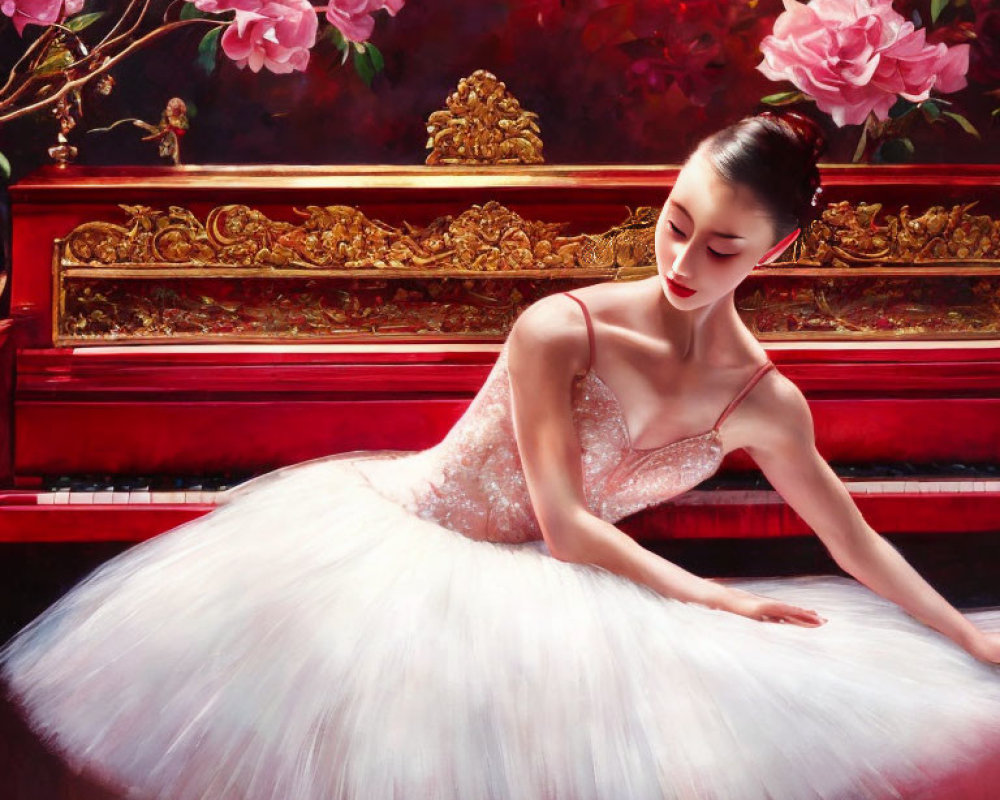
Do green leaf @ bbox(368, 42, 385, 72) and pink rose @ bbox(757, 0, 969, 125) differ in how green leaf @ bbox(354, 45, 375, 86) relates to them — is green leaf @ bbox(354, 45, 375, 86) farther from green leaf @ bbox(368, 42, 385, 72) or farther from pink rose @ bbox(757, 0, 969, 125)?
pink rose @ bbox(757, 0, 969, 125)

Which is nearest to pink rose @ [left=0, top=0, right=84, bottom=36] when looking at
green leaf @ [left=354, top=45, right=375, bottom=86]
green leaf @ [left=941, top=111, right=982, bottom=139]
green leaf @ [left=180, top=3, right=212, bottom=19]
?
green leaf @ [left=180, top=3, right=212, bottom=19]

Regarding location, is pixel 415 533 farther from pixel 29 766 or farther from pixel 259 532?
pixel 29 766

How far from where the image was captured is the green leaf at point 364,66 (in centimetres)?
164

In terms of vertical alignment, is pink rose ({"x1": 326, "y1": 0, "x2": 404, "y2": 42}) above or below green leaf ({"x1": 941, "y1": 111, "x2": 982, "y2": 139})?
above

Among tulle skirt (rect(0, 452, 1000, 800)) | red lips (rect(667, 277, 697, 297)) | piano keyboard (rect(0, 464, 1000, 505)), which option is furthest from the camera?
piano keyboard (rect(0, 464, 1000, 505))

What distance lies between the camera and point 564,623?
4.17 feet

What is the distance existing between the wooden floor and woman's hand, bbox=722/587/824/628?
272mm

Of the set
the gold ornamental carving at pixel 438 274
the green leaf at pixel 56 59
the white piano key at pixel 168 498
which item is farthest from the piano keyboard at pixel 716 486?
the green leaf at pixel 56 59

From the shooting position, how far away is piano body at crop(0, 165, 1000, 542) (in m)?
1.59

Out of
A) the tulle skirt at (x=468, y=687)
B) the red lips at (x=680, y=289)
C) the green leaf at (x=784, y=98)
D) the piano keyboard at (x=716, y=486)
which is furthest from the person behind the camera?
the green leaf at (x=784, y=98)

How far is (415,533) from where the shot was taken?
137cm

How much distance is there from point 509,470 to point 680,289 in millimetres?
356

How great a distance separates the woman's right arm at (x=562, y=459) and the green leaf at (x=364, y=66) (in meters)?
0.59

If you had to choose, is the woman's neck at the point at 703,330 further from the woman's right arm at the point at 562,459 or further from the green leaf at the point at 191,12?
the green leaf at the point at 191,12
